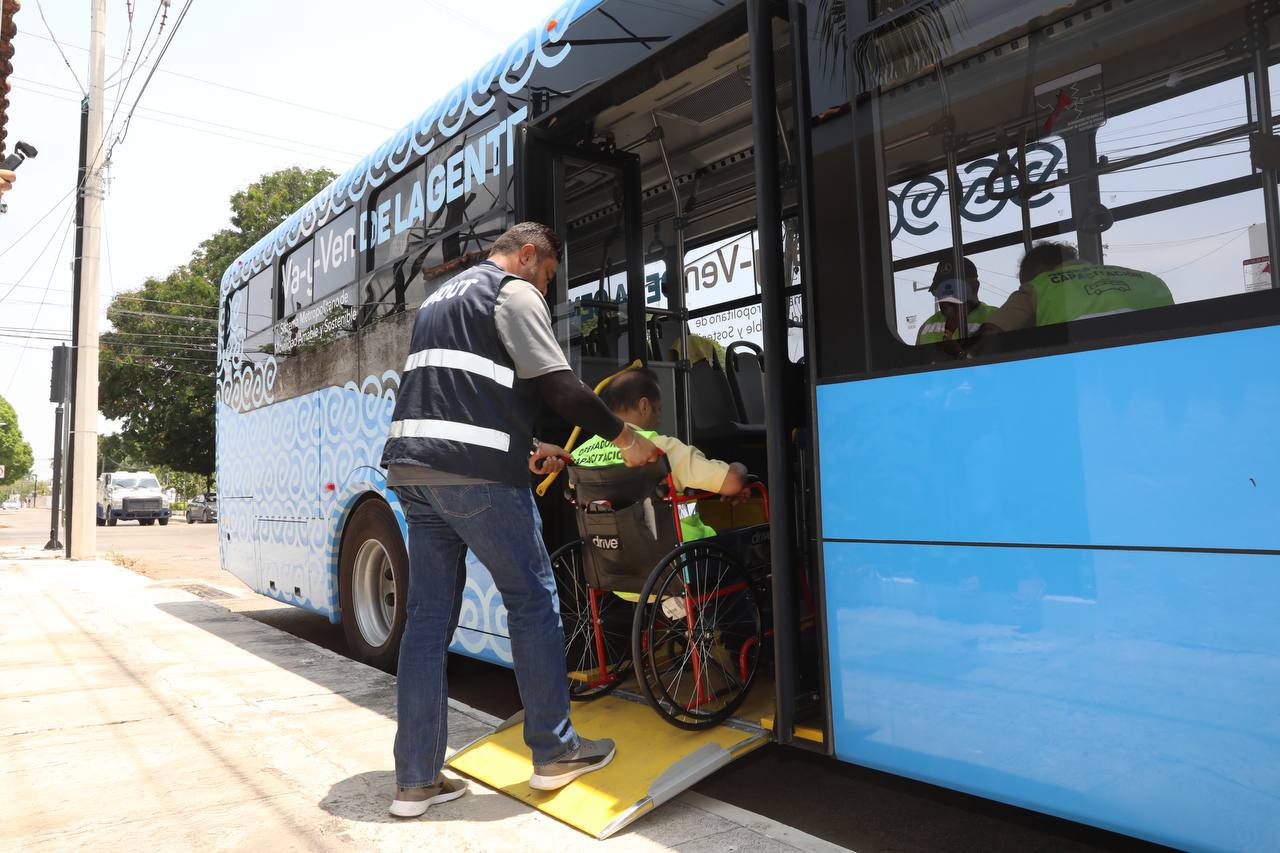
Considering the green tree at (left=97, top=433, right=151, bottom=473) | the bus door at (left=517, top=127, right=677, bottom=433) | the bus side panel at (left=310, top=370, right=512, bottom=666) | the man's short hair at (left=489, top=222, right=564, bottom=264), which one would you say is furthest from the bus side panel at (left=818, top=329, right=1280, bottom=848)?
the green tree at (left=97, top=433, right=151, bottom=473)

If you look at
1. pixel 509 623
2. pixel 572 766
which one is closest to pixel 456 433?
pixel 509 623

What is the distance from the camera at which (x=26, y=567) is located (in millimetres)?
13672

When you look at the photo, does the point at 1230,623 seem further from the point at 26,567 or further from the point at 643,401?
the point at 26,567

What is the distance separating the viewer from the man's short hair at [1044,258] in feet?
7.23

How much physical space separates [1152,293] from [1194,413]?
30 centimetres

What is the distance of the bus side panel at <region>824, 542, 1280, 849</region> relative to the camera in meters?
1.87

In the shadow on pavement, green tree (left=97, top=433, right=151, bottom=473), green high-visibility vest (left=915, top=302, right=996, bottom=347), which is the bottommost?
the shadow on pavement

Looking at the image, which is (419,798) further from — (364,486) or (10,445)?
(10,445)

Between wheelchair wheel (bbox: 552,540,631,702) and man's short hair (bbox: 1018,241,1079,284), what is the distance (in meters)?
2.26

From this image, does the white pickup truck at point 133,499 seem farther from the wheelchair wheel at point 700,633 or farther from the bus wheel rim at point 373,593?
the wheelchair wheel at point 700,633

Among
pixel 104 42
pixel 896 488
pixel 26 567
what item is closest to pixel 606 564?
pixel 896 488

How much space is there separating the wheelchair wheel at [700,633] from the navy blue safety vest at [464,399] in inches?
28.0

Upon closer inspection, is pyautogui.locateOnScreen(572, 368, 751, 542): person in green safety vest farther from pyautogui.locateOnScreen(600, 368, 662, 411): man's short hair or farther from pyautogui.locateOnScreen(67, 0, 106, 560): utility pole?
pyautogui.locateOnScreen(67, 0, 106, 560): utility pole

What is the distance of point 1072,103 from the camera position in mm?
2205
